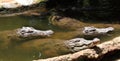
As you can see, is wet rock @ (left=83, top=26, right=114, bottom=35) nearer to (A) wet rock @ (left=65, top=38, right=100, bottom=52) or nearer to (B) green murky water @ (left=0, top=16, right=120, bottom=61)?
(B) green murky water @ (left=0, top=16, right=120, bottom=61)

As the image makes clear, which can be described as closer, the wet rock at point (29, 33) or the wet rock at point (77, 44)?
the wet rock at point (77, 44)

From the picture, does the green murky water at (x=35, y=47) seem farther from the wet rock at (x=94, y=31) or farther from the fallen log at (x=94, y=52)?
the fallen log at (x=94, y=52)

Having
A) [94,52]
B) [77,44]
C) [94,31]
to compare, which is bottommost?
[94,31]

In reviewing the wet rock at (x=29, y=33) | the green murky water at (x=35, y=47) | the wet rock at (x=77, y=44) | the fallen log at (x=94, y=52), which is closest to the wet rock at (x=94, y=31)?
the green murky water at (x=35, y=47)

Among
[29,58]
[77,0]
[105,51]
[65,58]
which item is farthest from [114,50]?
[77,0]

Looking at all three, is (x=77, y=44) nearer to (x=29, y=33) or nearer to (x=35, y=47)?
(x=35, y=47)

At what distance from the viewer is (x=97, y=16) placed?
750 inches

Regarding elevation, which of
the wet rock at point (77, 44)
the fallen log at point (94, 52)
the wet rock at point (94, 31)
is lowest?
the wet rock at point (94, 31)

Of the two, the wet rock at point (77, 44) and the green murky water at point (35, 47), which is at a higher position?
the wet rock at point (77, 44)

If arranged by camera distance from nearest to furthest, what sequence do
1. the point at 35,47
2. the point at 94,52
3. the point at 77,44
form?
the point at 94,52 < the point at 77,44 < the point at 35,47

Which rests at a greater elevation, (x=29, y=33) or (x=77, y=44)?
(x=77, y=44)

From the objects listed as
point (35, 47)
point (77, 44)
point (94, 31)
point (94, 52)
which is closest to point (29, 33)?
point (35, 47)

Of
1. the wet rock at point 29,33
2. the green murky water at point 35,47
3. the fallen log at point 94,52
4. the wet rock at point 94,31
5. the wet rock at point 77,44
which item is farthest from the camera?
the wet rock at point 94,31

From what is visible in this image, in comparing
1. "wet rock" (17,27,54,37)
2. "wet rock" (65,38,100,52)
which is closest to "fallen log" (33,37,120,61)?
"wet rock" (65,38,100,52)
